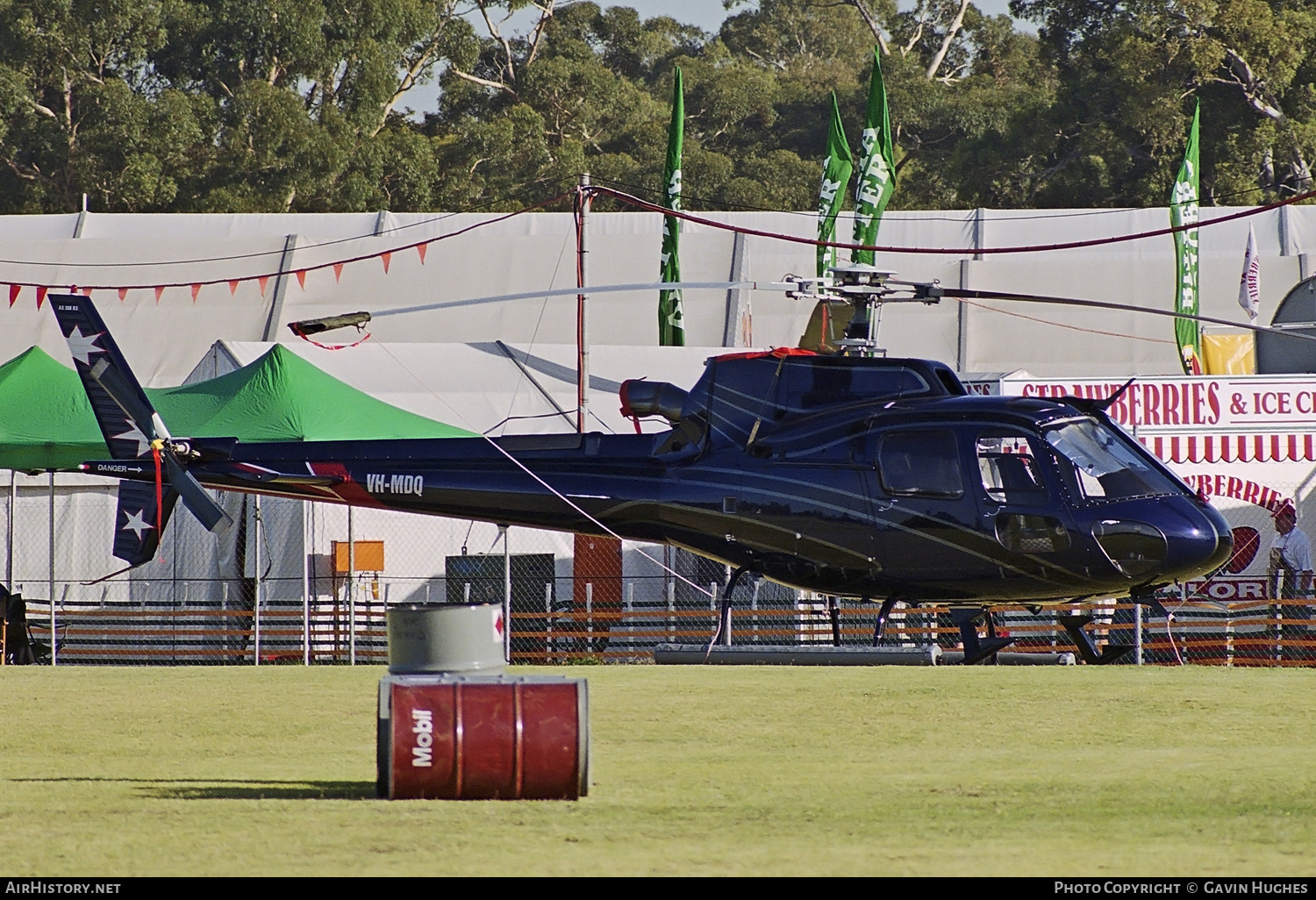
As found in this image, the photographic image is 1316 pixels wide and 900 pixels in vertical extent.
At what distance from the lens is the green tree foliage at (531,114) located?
58.6 m

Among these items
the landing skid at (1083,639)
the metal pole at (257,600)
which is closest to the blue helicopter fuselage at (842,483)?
the landing skid at (1083,639)

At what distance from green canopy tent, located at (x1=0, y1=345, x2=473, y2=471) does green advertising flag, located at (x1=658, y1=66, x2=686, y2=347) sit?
387 inches

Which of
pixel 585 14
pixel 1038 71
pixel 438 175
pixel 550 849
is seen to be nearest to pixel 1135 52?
pixel 1038 71

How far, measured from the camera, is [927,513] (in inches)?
457

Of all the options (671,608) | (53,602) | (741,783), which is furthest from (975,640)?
(53,602)

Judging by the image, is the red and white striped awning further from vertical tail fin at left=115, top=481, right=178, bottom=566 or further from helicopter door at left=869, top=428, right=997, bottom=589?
vertical tail fin at left=115, top=481, right=178, bottom=566

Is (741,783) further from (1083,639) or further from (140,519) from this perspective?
(140,519)

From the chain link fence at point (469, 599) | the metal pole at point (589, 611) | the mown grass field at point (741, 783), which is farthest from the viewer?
the metal pole at point (589, 611)

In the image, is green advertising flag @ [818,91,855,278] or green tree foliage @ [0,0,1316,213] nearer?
green advertising flag @ [818,91,855,278]

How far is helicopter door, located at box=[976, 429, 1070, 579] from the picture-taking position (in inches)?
447

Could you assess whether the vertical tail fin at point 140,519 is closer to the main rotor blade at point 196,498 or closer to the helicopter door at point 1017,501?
the main rotor blade at point 196,498

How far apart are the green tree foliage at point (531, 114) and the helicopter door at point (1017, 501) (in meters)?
49.2

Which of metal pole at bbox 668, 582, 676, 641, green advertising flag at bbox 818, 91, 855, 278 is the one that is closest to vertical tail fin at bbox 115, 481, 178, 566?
metal pole at bbox 668, 582, 676, 641

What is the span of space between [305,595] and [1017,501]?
1159cm
